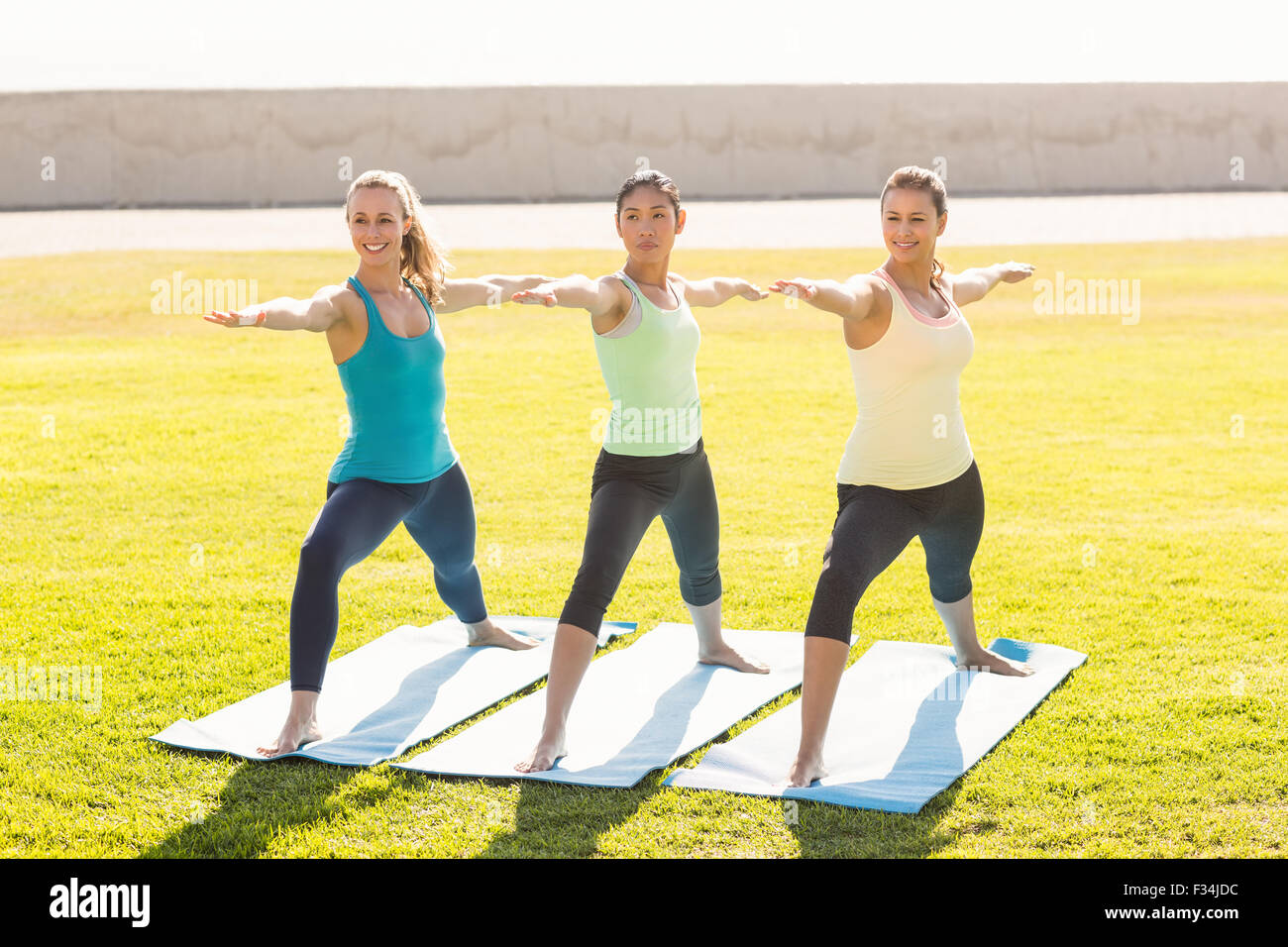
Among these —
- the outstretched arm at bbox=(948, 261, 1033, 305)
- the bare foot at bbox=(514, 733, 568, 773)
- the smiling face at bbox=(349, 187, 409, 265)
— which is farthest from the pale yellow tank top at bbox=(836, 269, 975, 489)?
the smiling face at bbox=(349, 187, 409, 265)

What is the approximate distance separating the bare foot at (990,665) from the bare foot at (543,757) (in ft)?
6.79

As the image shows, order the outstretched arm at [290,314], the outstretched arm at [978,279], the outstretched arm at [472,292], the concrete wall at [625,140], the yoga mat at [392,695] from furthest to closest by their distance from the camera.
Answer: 1. the concrete wall at [625,140]
2. the outstretched arm at [472,292]
3. the outstretched arm at [978,279]
4. the yoga mat at [392,695]
5. the outstretched arm at [290,314]

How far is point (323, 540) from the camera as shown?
17.9ft

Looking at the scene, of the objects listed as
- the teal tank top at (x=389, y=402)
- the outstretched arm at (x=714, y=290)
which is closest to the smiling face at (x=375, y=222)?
the teal tank top at (x=389, y=402)

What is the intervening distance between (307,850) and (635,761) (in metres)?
1.34

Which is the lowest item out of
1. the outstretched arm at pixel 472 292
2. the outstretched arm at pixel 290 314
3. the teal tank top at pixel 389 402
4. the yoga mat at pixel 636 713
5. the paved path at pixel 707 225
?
the yoga mat at pixel 636 713

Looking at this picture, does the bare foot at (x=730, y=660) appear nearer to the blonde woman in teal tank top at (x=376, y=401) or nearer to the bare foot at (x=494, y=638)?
the bare foot at (x=494, y=638)

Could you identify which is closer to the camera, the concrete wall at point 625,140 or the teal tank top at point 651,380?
the teal tank top at point 651,380

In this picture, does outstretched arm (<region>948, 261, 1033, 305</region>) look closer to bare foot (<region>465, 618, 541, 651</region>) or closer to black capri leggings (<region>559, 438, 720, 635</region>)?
black capri leggings (<region>559, 438, 720, 635</region>)

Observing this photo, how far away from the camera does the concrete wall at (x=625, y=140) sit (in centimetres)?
2989

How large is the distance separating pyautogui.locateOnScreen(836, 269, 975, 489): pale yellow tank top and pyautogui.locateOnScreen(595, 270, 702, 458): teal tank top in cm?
74

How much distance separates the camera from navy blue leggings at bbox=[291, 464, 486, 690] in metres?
5.41
